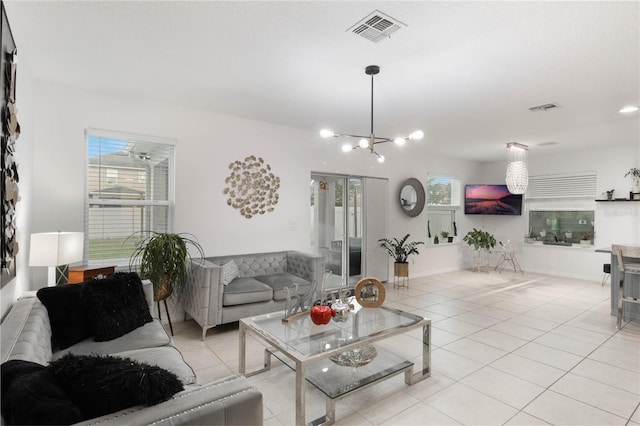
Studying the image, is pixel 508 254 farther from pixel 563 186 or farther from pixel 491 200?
pixel 563 186

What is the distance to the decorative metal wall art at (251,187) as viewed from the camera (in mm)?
4594

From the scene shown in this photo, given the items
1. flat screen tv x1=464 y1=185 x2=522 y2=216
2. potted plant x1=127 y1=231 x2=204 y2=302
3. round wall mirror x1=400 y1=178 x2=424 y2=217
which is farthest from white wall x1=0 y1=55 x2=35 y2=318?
flat screen tv x1=464 y1=185 x2=522 y2=216

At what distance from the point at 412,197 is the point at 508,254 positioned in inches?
116

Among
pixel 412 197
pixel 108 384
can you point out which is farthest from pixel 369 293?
pixel 412 197

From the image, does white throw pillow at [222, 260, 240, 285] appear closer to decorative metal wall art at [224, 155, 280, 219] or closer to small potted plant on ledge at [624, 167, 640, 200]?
decorative metal wall art at [224, 155, 280, 219]

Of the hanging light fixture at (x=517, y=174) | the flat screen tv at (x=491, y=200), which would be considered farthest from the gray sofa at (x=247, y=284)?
the flat screen tv at (x=491, y=200)

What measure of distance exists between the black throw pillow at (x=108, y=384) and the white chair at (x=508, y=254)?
25.8 feet

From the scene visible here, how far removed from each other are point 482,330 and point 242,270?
300 cm

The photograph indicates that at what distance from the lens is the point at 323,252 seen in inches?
229

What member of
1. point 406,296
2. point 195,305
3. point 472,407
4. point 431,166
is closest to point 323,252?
point 406,296

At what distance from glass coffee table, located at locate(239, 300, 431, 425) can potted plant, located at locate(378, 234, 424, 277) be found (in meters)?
3.14

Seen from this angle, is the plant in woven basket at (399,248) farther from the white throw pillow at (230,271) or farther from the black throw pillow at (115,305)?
the black throw pillow at (115,305)

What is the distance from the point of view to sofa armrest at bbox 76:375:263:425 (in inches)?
45.3

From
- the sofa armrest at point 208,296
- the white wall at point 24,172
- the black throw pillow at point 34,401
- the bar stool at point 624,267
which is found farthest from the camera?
→ the bar stool at point 624,267
